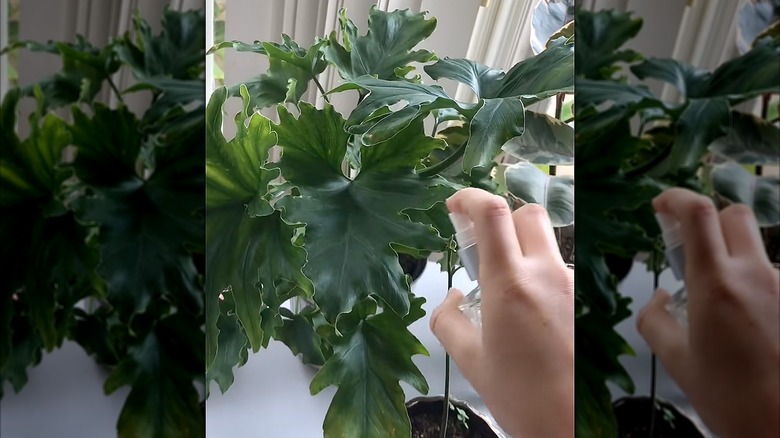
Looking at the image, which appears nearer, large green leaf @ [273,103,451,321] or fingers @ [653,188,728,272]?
fingers @ [653,188,728,272]

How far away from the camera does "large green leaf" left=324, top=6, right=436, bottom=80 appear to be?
1.99 feet

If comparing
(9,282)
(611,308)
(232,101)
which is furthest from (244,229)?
(611,308)

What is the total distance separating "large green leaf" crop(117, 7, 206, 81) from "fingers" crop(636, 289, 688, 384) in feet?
1.09

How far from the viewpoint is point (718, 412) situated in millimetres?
Answer: 383

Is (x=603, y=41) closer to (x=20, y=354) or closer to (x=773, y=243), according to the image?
(x=773, y=243)

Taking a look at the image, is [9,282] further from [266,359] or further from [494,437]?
[494,437]

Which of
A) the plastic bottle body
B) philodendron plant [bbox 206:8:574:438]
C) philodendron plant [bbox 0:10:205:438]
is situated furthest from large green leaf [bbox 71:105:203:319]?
the plastic bottle body

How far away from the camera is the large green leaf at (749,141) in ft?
1.20

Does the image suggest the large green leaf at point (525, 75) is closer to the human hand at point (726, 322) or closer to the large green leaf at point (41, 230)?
the human hand at point (726, 322)

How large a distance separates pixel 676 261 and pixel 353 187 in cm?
32

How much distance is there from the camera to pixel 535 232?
0.60 meters

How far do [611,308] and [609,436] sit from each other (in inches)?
3.9

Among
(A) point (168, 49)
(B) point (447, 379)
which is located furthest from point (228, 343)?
(A) point (168, 49)

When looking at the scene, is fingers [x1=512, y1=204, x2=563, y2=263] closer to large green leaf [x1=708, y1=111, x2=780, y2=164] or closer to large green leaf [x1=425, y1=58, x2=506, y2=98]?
large green leaf [x1=425, y1=58, x2=506, y2=98]
